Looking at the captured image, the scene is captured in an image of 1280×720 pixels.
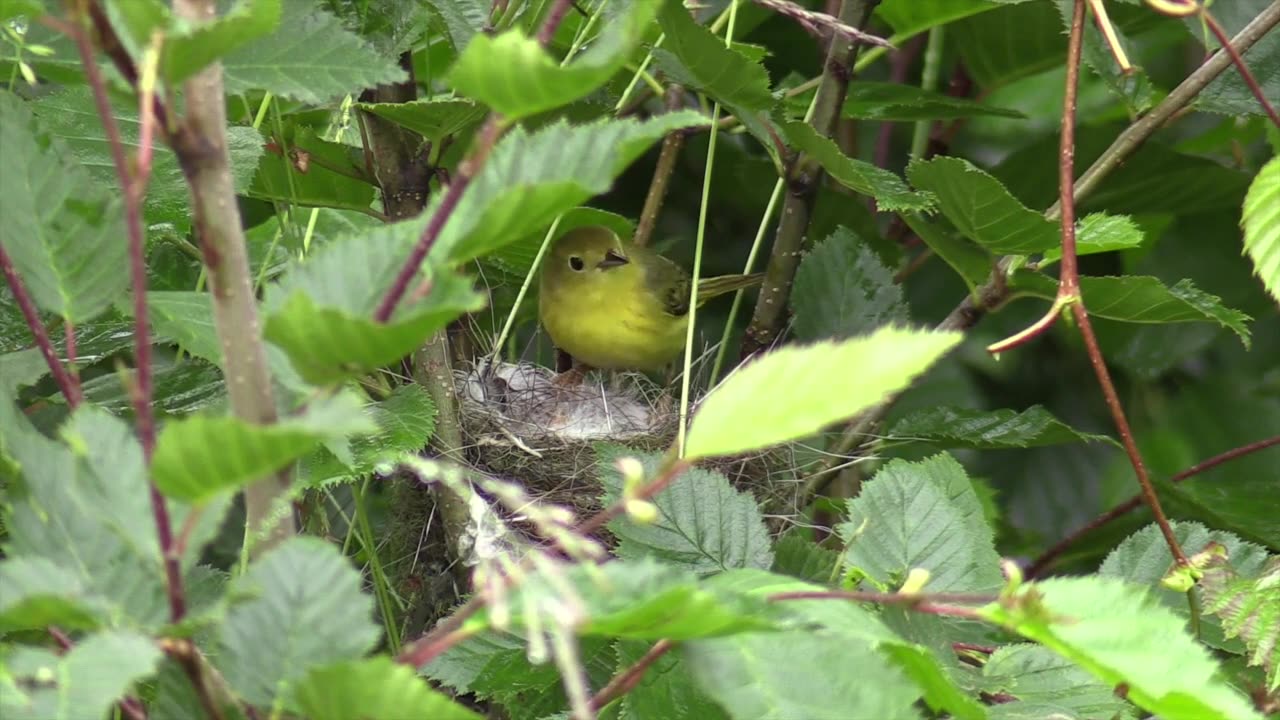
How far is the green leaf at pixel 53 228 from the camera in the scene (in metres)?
1.15

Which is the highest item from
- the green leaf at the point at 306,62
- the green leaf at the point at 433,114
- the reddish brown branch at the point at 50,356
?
the green leaf at the point at 306,62

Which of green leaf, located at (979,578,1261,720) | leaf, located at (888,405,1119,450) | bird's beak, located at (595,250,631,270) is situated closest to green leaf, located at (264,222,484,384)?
green leaf, located at (979,578,1261,720)

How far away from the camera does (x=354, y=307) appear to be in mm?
932

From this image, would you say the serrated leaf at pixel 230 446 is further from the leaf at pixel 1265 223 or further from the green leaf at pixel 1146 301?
the green leaf at pixel 1146 301

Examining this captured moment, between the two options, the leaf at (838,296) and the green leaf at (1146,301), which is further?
the leaf at (838,296)

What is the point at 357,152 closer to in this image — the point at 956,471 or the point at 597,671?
the point at 597,671

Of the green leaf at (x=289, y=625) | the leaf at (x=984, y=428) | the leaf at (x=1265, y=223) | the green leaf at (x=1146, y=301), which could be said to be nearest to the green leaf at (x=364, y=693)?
the green leaf at (x=289, y=625)

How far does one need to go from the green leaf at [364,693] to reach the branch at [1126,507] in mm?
1590

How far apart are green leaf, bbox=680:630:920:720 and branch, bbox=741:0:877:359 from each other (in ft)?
4.04

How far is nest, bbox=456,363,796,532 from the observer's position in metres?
2.75

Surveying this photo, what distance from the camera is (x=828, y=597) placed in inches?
42.1

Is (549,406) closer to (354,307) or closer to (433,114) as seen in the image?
(433,114)

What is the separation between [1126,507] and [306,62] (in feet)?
5.19

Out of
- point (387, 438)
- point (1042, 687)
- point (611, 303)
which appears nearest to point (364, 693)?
point (1042, 687)
